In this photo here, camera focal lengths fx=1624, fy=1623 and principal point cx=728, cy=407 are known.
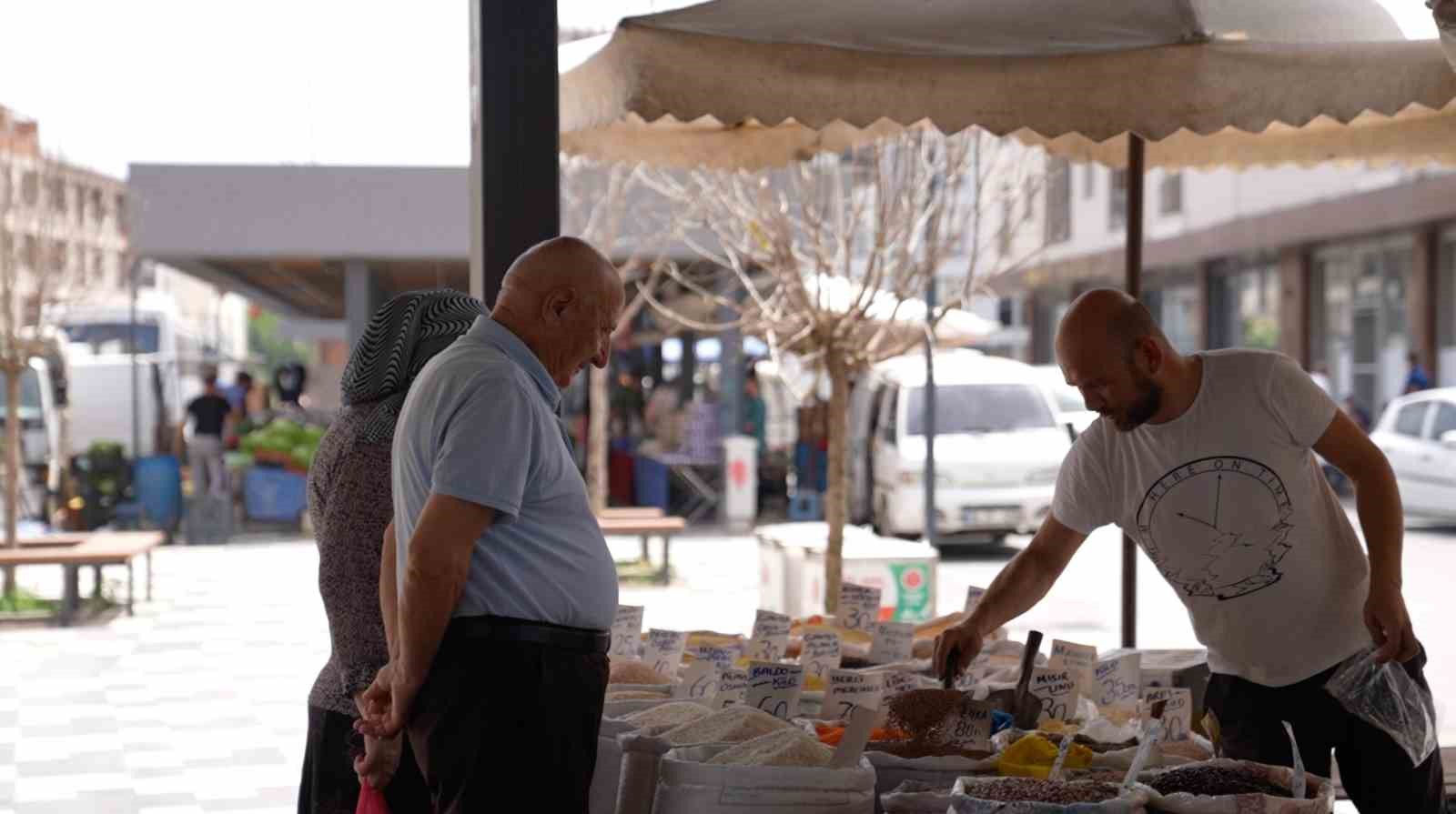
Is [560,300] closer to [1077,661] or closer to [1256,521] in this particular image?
[1256,521]

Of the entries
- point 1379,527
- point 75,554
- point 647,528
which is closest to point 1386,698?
point 1379,527

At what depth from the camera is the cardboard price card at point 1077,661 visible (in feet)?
12.4

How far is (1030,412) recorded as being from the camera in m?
16.9

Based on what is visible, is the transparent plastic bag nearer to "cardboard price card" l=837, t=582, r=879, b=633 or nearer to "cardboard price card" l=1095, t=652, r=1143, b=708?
"cardboard price card" l=1095, t=652, r=1143, b=708

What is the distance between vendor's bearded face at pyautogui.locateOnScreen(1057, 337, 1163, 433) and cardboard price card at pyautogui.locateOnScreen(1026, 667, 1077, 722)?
2.28 feet

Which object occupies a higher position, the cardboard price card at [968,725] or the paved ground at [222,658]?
the cardboard price card at [968,725]

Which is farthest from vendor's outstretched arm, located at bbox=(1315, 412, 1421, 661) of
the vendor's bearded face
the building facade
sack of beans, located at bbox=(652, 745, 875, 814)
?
the building facade

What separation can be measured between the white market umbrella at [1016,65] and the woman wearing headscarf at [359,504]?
1312 millimetres

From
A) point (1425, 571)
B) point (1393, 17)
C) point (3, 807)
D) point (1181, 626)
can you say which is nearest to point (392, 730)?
point (1393, 17)

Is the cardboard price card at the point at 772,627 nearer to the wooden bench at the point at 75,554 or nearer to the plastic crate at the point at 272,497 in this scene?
the wooden bench at the point at 75,554

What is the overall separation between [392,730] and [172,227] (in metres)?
17.1

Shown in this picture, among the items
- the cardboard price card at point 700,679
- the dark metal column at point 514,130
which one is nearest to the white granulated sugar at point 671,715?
the cardboard price card at point 700,679

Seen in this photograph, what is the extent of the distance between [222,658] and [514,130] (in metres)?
7.68

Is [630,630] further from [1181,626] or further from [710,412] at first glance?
[710,412]
